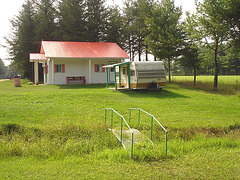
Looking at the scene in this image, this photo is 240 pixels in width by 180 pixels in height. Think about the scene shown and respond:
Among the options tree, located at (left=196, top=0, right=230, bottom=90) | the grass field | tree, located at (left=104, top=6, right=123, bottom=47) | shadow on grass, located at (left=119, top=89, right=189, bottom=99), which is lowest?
the grass field

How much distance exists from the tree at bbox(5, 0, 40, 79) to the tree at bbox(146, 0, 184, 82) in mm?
19550

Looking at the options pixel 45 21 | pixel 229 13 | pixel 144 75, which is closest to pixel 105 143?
pixel 144 75

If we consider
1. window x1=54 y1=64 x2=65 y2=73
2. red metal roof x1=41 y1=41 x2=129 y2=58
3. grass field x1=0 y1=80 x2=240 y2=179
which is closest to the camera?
grass field x1=0 y1=80 x2=240 y2=179

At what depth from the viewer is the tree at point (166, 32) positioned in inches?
1062

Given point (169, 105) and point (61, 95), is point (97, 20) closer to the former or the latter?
point (61, 95)

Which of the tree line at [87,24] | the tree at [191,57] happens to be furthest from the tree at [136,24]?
the tree at [191,57]

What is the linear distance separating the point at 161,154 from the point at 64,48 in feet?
73.3

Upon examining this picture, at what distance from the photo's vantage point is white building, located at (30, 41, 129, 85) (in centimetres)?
2456

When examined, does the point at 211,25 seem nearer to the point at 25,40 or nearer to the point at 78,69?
the point at 78,69

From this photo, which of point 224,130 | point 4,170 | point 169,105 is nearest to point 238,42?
point 169,105

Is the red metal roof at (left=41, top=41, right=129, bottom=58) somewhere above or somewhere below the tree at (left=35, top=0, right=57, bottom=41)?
below

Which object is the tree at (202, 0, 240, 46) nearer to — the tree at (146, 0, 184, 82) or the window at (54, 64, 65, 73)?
the tree at (146, 0, 184, 82)

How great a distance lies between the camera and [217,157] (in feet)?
20.0

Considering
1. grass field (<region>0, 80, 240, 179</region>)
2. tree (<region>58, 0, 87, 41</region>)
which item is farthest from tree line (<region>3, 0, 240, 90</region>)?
grass field (<region>0, 80, 240, 179</region>)
